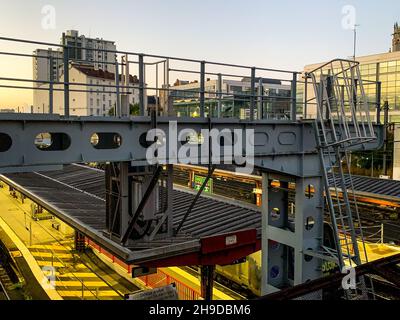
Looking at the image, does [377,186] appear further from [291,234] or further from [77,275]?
[77,275]

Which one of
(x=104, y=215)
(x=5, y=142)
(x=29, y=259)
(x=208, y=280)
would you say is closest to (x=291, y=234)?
(x=208, y=280)

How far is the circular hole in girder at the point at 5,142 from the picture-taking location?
511 cm

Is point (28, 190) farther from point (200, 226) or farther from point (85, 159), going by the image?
point (85, 159)

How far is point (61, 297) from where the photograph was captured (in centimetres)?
Answer: 1311

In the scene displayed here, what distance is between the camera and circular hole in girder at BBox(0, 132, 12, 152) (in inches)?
201

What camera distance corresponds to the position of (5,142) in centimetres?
515

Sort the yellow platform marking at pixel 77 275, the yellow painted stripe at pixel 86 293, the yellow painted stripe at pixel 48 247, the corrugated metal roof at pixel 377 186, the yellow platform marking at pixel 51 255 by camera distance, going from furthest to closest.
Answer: the yellow painted stripe at pixel 48 247 < the yellow platform marking at pixel 51 255 < the corrugated metal roof at pixel 377 186 < the yellow platform marking at pixel 77 275 < the yellow painted stripe at pixel 86 293

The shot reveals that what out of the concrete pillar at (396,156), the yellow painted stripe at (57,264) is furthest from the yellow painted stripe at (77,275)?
the concrete pillar at (396,156)

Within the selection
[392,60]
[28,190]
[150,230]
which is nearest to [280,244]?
[150,230]

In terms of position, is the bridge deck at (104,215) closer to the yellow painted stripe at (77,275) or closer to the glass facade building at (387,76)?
the yellow painted stripe at (77,275)
